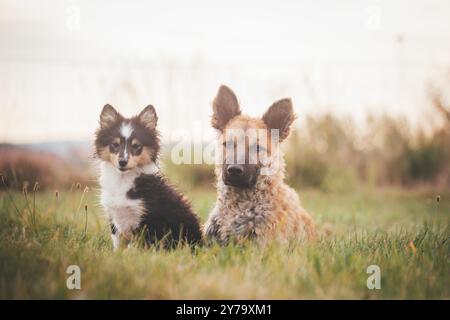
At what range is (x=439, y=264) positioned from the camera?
15.4ft

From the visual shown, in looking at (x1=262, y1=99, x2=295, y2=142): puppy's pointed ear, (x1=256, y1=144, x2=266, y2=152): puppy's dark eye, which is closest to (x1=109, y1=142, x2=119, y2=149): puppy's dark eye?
(x1=256, y1=144, x2=266, y2=152): puppy's dark eye

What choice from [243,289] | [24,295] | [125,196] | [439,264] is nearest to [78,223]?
[125,196]

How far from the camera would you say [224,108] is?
554 cm

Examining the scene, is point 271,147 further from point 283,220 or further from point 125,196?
point 125,196

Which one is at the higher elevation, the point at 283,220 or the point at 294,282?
the point at 283,220

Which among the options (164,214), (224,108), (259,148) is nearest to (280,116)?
(259,148)

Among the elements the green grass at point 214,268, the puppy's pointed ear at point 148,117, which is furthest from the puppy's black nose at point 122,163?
the green grass at point 214,268

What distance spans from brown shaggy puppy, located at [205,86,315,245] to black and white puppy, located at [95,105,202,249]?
41 cm

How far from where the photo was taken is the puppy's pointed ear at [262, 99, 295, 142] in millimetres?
5418

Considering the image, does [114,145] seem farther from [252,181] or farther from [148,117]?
[252,181]

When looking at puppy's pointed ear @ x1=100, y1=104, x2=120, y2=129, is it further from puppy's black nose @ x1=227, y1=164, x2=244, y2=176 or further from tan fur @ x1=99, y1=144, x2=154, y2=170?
puppy's black nose @ x1=227, y1=164, x2=244, y2=176

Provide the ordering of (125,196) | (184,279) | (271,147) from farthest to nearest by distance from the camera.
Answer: (271,147) → (125,196) → (184,279)

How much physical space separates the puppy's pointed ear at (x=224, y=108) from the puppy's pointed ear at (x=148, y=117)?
0.69 metres
